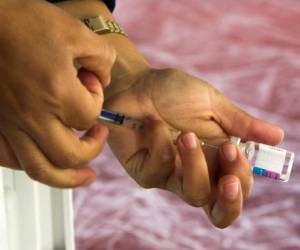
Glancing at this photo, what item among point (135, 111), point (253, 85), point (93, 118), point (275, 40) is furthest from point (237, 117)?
point (275, 40)

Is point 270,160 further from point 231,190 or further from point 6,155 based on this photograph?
point 6,155

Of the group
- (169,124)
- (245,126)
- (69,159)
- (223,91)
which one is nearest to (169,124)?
(169,124)

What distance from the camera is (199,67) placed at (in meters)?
1.71

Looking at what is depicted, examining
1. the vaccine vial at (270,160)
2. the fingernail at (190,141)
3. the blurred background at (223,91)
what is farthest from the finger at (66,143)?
the blurred background at (223,91)

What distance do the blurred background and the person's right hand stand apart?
35.7 inches

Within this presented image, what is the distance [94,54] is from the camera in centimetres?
53

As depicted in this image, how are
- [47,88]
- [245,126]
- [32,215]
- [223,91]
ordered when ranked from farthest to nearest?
1. [223,91]
2. [32,215]
3. [245,126]
4. [47,88]

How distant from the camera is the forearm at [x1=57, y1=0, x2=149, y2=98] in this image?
85cm

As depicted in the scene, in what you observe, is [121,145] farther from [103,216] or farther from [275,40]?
[275,40]

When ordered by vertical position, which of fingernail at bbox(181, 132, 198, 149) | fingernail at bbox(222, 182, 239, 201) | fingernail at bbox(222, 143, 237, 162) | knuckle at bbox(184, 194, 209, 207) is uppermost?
fingernail at bbox(181, 132, 198, 149)

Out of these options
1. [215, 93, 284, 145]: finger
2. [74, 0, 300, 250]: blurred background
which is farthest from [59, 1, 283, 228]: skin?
[74, 0, 300, 250]: blurred background

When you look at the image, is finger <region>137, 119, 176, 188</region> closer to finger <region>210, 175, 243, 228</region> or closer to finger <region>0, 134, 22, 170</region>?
finger <region>210, 175, 243, 228</region>

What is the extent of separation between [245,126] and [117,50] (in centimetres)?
22

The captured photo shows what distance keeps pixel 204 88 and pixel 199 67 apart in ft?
2.93
